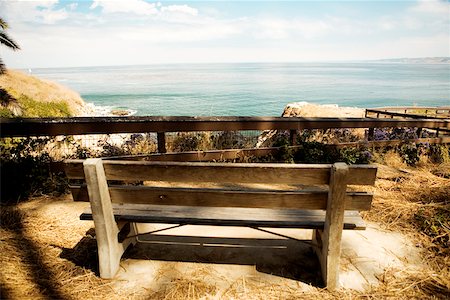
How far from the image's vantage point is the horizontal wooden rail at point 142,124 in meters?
3.86

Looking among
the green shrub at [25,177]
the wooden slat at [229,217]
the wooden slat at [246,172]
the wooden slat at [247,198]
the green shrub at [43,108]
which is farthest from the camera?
the green shrub at [43,108]

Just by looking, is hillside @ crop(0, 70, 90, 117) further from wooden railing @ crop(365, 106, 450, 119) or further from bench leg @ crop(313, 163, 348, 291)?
bench leg @ crop(313, 163, 348, 291)

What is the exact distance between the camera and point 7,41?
6.88m

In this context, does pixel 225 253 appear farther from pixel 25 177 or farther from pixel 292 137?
pixel 25 177

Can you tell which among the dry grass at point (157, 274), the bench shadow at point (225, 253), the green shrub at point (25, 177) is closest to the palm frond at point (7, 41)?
the green shrub at point (25, 177)

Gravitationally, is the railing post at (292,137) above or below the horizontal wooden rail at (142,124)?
below

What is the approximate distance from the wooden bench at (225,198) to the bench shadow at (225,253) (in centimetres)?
24

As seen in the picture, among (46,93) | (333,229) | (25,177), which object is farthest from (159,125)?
(46,93)

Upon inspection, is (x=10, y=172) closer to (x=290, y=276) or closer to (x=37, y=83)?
(x=290, y=276)

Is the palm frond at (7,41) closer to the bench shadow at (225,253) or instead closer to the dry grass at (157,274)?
the dry grass at (157,274)

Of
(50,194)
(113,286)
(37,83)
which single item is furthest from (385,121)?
(37,83)

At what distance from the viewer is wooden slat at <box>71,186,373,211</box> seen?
208 cm

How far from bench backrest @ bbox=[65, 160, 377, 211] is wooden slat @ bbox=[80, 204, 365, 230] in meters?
0.15

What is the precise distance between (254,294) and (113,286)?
3.72 feet
